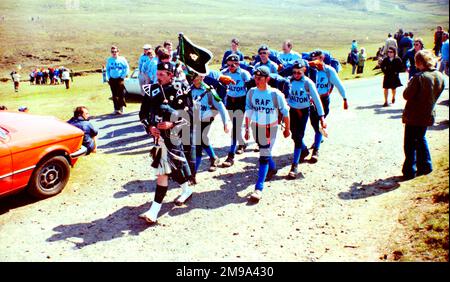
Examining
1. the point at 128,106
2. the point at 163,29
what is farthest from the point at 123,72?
the point at 163,29

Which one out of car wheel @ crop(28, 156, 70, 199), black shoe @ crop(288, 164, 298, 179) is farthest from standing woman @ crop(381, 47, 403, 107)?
car wheel @ crop(28, 156, 70, 199)

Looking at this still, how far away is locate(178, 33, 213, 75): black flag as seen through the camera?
6.52 meters

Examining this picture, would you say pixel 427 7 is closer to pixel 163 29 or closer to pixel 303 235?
pixel 163 29

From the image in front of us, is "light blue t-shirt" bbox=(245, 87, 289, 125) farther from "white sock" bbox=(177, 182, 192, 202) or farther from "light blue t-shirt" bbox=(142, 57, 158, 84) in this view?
"light blue t-shirt" bbox=(142, 57, 158, 84)

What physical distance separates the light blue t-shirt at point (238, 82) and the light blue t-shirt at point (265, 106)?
1.61 metres

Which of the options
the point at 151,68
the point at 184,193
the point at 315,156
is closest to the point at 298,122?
the point at 315,156

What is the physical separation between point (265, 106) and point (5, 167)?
13.9ft

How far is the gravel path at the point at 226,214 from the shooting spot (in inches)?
199

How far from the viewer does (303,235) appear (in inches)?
210

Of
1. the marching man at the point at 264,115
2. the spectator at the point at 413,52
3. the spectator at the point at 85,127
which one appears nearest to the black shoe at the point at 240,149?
the marching man at the point at 264,115

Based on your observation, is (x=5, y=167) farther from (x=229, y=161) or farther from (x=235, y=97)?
(x=235, y=97)

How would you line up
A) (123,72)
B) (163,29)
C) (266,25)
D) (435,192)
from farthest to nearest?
(266,25) → (163,29) → (123,72) → (435,192)

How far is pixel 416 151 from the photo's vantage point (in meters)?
6.66

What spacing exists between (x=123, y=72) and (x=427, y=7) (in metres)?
205
